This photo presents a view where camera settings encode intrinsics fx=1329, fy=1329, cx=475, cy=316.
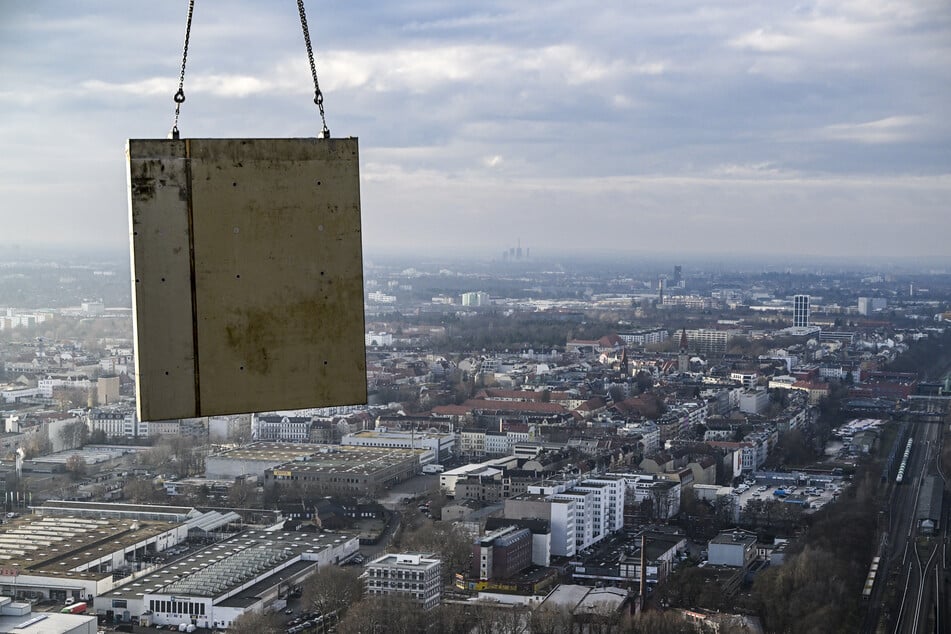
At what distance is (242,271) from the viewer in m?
1.14

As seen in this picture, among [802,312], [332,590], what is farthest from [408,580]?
[802,312]

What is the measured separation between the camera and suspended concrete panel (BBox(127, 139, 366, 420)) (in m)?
1.12

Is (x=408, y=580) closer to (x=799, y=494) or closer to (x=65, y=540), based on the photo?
(x=65, y=540)

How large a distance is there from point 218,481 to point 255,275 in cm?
1015

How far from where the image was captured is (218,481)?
1102 cm

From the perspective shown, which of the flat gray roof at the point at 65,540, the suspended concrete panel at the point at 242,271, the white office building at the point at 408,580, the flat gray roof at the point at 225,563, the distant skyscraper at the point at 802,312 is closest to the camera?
the suspended concrete panel at the point at 242,271

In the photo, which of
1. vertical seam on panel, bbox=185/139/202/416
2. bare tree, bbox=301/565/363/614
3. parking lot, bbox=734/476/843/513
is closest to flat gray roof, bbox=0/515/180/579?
bare tree, bbox=301/565/363/614

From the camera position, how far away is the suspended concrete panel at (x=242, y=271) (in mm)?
1123

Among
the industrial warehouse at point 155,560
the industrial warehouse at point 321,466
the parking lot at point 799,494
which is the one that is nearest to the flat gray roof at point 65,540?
the industrial warehouse at point 155,560

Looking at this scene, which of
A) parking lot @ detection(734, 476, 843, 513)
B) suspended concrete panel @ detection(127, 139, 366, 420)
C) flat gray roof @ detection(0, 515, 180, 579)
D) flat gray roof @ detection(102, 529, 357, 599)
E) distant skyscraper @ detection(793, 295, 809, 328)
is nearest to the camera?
suspended concrete panel @ detection(127, 139, 366, 420)

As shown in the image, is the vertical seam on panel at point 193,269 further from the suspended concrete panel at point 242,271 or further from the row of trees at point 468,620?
the row of trees at point 468,620

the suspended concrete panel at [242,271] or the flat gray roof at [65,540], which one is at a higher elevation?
the suspended concrete panel at [242,271]

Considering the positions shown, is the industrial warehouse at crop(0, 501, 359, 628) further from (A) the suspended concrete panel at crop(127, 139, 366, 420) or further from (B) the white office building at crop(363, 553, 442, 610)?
(A) the suspended concrete panel at crop(127, 139, 366, 420)

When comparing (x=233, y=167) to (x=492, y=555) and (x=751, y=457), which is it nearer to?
(x=492, y=555)
